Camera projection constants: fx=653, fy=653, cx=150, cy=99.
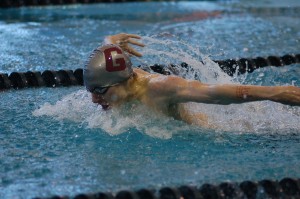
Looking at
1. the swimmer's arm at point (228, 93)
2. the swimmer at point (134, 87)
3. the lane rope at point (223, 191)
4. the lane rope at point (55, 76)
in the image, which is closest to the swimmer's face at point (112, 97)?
the swimmer at point (134, 87)

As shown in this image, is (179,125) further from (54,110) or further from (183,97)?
(54,110)

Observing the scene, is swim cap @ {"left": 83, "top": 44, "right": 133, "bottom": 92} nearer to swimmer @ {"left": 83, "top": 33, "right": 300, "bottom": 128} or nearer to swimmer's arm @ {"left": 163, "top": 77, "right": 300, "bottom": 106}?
swimmer @ {"left": 83, "top": 33, "right": 300, "bottom": 128}

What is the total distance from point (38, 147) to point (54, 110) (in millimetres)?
641

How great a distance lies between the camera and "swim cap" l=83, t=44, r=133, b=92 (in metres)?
3.55

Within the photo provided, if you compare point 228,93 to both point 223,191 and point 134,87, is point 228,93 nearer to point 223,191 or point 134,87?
point 223,191

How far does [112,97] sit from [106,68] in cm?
17

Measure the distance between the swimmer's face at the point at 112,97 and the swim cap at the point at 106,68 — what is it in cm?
4

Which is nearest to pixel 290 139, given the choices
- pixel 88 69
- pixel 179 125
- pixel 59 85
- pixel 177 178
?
pixel 179 125

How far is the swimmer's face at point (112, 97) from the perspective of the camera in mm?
3604

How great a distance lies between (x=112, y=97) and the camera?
11.9 ft

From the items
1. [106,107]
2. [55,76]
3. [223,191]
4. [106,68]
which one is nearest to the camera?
[223,191]

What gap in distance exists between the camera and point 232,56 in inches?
236

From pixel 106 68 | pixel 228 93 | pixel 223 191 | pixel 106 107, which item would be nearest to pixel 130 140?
pixel 106 107

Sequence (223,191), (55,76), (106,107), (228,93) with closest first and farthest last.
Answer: (223,191) → (228,93) → (106,107) → (55,76)
